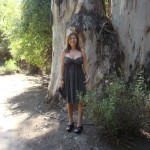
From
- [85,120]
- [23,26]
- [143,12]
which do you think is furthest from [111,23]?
[23,26]

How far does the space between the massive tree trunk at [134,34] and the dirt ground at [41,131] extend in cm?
173

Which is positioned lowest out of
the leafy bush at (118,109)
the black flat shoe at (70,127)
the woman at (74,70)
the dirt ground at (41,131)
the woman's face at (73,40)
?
the dirt ground at (41,131)

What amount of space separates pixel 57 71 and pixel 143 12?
2.58 meters

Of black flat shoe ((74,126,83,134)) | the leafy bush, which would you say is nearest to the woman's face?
the leafy bush

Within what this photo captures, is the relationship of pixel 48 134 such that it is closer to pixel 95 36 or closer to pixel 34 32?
pixel 95 36

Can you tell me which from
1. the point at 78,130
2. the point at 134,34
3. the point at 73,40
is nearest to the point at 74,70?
the point at 73,40

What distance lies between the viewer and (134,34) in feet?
26.1

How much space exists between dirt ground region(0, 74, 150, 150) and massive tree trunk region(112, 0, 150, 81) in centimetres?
173

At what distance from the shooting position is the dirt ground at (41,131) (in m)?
6.27

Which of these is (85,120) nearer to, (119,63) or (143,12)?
(119,63)

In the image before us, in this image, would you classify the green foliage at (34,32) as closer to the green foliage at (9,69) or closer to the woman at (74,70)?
the green foliage at (9,69)

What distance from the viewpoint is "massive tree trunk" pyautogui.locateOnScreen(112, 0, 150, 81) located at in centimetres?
784

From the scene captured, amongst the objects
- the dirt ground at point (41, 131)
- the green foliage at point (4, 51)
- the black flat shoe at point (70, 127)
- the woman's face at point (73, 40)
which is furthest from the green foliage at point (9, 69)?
the woman's face at point (73, 40)

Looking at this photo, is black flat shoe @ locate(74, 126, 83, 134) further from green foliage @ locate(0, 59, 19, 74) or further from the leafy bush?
green foliage @ locate(0, 59, 19, 74)
